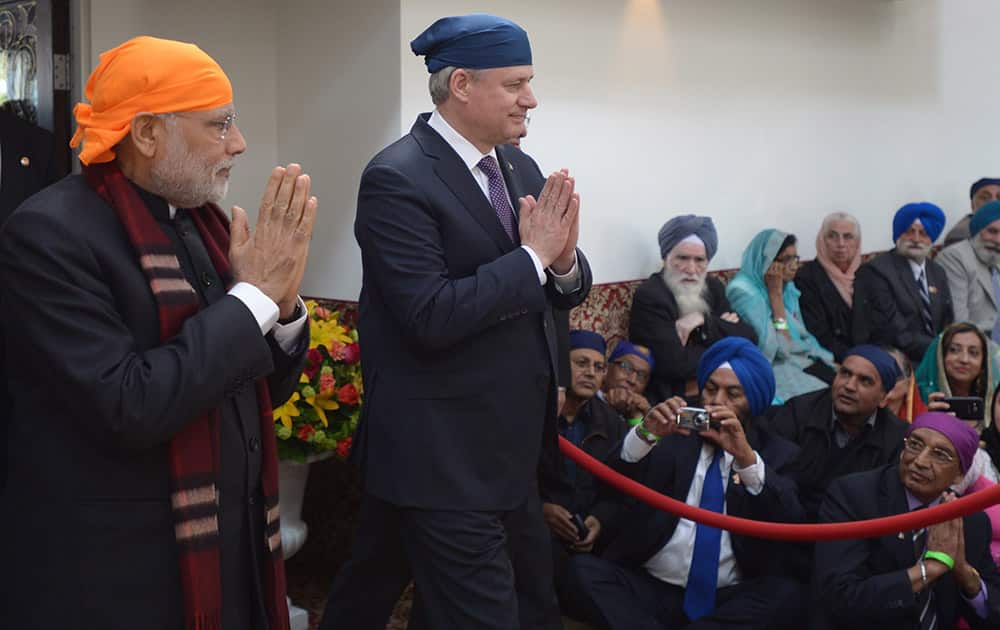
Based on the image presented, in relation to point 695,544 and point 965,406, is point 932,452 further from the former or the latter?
point 965,406

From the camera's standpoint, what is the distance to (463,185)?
3023 mm

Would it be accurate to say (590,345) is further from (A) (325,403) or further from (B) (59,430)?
(B) (59,430)

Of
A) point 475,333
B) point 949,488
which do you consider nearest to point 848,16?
point 949,488

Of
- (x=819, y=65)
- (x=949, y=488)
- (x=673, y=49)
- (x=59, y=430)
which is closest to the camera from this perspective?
(x=59, y=430)

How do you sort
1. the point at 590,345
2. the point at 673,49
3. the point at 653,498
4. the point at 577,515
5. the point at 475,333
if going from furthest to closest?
the point at 673,49, the point at 590,345, the point at 577,515, the point at 653,498, the point at 475,333

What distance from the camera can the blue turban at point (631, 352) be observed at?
5.81 m

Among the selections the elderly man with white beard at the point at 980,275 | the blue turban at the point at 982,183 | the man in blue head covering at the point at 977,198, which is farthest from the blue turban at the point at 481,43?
the blue turban at the point at 982,183

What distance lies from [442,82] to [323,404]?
5.51 feet

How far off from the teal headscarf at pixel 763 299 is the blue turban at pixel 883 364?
1298mm

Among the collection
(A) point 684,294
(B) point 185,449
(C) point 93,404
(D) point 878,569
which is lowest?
(D) point 878,569

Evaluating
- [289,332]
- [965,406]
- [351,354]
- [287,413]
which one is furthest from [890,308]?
[289,332]

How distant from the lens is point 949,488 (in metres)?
4.36

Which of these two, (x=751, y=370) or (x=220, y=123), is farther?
(x=751, y=370)

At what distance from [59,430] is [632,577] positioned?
2762 mm
